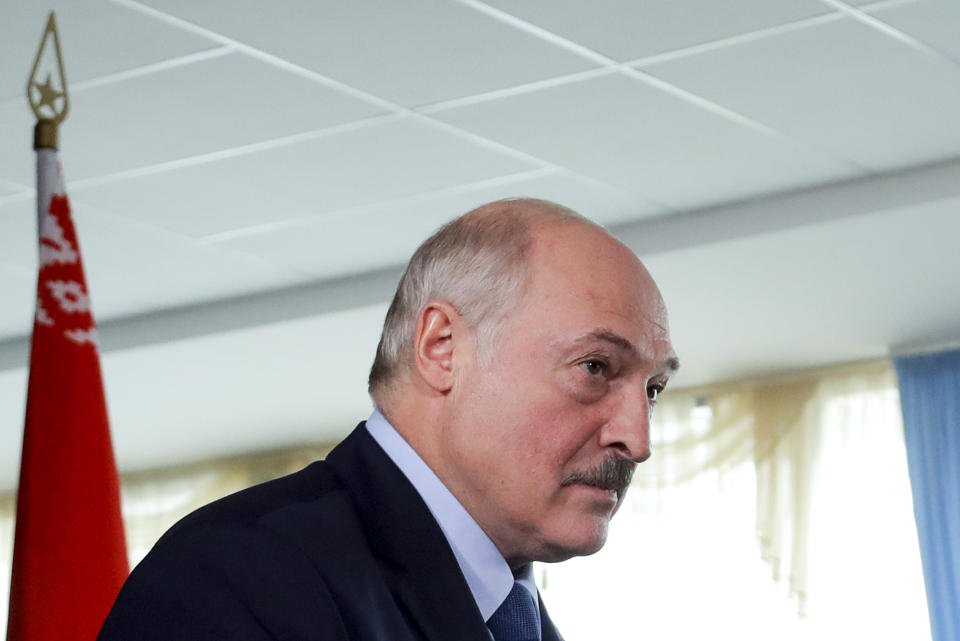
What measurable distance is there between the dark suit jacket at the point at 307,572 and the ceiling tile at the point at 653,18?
7.72ft

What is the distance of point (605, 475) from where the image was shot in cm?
127

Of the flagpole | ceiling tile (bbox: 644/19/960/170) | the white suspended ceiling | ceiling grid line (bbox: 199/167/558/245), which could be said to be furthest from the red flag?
ceiling grid line (bbox: 199/167/558/245)

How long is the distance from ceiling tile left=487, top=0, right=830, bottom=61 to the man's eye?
2.29 m

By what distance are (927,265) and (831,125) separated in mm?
1060

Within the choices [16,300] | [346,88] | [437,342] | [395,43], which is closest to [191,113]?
[346,88]

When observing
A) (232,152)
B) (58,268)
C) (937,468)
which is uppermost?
(232,152)

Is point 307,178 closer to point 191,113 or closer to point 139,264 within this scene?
point 191,113

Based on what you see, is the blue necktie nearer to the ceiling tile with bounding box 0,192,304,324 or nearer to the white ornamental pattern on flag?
the white ornamental pattern on flag

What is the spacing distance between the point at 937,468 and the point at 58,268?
4.27 meters

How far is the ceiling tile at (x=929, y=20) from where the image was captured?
11.7ft

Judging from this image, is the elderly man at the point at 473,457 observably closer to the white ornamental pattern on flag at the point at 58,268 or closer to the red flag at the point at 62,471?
the red flag at the point at 62,471

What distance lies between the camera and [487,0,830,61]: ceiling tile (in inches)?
137

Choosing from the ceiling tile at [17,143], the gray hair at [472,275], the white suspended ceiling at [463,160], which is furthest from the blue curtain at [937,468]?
the gray hair at [472,275]

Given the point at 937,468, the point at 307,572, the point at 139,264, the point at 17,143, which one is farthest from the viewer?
the point at 937,468
